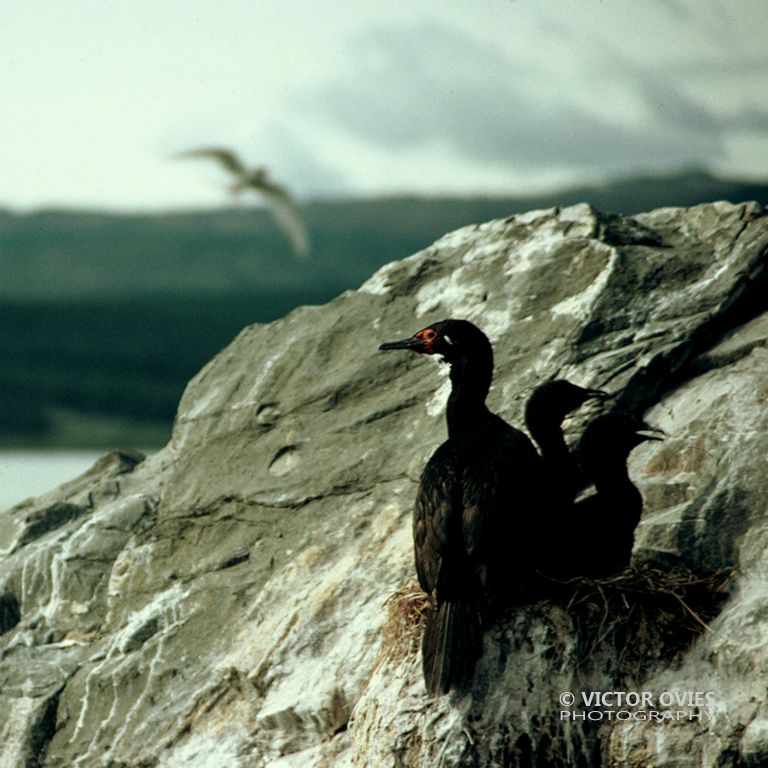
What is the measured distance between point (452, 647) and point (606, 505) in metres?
0.83

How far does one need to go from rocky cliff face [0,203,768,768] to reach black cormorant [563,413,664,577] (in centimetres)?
24

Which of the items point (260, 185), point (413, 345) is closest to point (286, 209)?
point (260, 185)

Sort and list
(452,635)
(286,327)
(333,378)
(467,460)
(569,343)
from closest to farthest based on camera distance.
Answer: (452,635) < (467,460) < (569,343) < (333,378) < (286,327)

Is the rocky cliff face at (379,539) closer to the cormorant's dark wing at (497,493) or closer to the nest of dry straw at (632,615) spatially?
the nest of dry straw at (632,615)

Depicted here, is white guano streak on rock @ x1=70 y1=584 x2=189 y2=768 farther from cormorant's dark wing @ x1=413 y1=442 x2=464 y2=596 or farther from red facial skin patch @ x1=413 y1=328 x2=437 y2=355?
red facial skin patch @ x1=413 y1=328 x2=437 y2=355

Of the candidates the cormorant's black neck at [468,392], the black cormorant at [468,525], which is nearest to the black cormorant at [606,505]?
the black cormorant at [468,525]

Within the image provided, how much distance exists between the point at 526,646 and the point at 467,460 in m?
0.70

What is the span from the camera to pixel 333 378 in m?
6.85

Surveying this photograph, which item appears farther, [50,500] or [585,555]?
[50,500]

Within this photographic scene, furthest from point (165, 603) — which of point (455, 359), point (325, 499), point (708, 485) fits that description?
point (708, 485)

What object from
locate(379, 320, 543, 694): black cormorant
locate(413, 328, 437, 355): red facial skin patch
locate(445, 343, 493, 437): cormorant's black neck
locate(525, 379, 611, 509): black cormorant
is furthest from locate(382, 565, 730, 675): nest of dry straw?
locate(413, 328, 437, 355): red facial skin patch

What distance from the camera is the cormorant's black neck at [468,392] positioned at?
5.27 m

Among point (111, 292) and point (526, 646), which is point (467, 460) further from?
point (111, 292)

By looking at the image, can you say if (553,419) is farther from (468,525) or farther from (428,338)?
(468,525)
